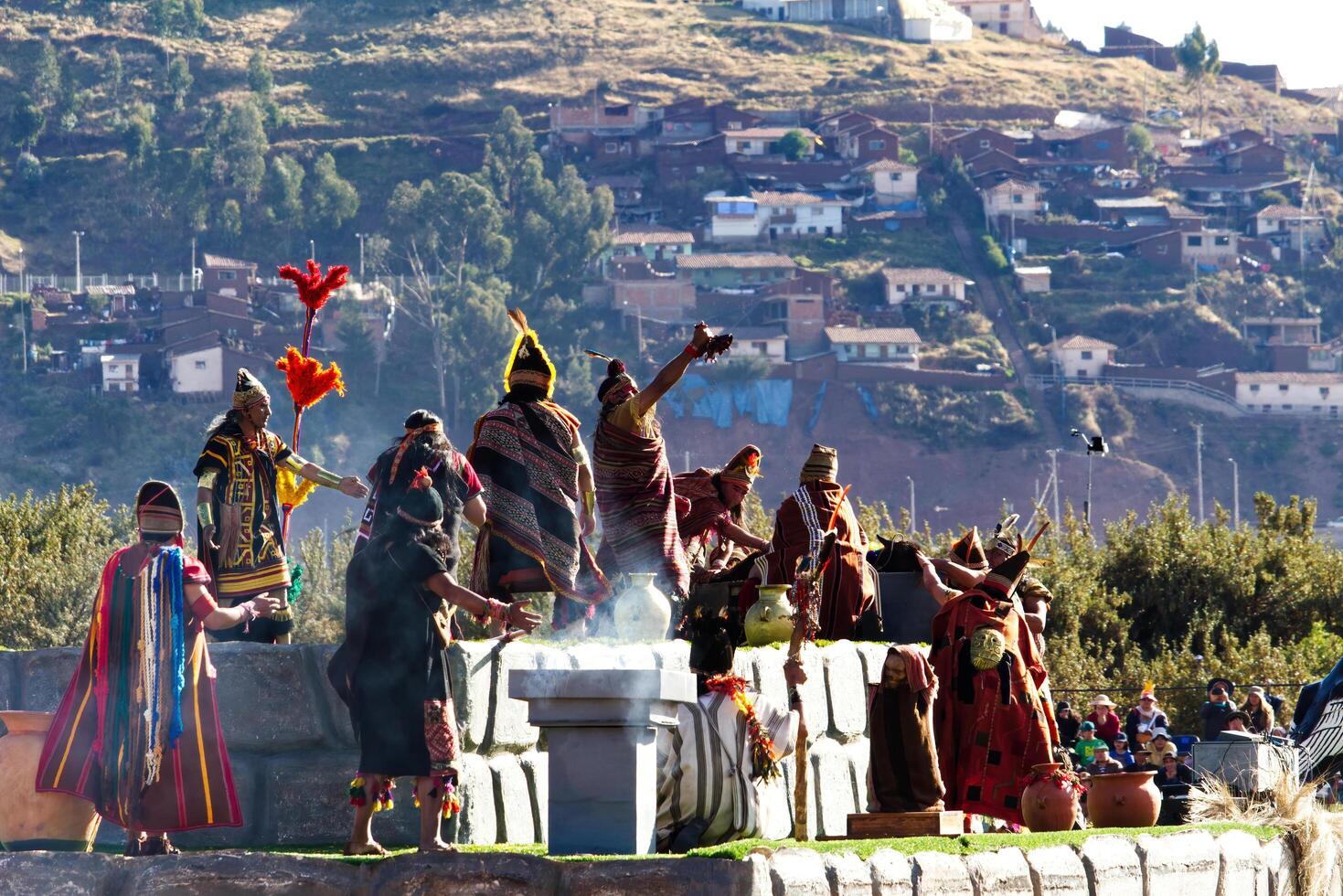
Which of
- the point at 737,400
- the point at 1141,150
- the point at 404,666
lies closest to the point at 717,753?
the point at 404,666

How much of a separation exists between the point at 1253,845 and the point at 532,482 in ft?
11.5

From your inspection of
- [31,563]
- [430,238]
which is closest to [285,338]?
[430,238]

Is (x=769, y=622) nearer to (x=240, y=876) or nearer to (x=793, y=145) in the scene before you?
(x=240, y=876)

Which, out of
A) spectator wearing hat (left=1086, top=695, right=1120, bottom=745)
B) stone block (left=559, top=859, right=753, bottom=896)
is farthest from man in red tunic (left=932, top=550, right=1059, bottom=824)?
spectator wearing hat (left=1086, top=695, right=1120, bottom=745)

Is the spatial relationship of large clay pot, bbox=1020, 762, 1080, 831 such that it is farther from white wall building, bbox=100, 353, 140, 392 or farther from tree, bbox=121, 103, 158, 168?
tree, bbox=121, 103, 158, 168

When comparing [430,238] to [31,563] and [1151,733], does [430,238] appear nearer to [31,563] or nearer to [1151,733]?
[31,563]

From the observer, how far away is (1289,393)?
109 m

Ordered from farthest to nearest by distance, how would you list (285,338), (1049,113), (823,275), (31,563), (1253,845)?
(1049,113), (823,275), (285,338), (31,563), (1253,845)

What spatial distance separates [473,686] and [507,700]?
0.25m

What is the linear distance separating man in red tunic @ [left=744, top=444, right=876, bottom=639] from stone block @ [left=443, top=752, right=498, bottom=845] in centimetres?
302

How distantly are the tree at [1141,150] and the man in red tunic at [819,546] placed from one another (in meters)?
125

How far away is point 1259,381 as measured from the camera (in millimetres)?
108562

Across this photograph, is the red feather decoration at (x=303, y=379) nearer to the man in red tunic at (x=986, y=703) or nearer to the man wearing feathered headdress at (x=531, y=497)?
the man wearing feathered headdress at (x=531, y=497)

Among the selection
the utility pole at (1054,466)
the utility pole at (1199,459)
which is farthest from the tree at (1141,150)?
the utility pole at (1054,466)
